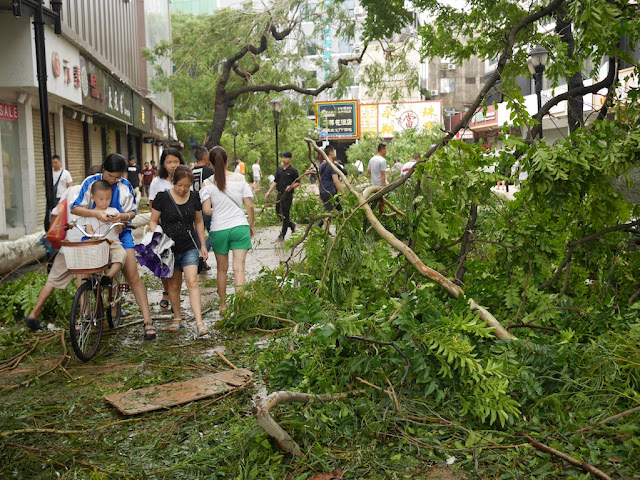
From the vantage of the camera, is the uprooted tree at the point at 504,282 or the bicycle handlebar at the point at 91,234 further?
the bicycle handlebar at the point at 91,234

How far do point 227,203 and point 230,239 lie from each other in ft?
1.27

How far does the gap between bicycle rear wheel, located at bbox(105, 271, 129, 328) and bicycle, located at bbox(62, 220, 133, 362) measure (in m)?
0.28

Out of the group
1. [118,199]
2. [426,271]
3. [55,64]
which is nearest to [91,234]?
[118,199]

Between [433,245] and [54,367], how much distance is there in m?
3.26

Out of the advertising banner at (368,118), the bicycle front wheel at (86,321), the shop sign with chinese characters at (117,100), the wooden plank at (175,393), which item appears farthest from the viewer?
the advertising banner at (368,118)

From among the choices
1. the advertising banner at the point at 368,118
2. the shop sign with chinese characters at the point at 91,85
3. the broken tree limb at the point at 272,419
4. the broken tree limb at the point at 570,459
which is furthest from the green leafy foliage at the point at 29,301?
the advertising banner at the point at 368,118

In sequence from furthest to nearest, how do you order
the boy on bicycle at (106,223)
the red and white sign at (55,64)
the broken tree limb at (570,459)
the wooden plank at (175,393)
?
1. the red and white sign at (55,64)
2. the boy on bicycle at (106,223)
3. the wooden plank at (175,393)
4. the broken tree limb at (570,459)

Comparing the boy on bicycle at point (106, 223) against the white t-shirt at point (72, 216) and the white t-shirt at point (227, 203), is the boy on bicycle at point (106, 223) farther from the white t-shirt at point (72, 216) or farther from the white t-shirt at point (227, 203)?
the white t-shirt at point (227, 203)

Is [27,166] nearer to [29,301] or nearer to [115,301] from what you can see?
[29,301]

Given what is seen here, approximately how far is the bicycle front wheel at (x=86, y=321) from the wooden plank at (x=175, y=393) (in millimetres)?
1133

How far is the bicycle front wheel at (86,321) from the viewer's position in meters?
6.24

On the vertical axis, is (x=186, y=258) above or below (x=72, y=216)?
below

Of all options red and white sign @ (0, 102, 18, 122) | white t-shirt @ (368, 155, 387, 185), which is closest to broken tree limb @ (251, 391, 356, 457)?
white t-shirt @ (368, 155, 387, 185)

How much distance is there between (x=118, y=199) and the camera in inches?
278
